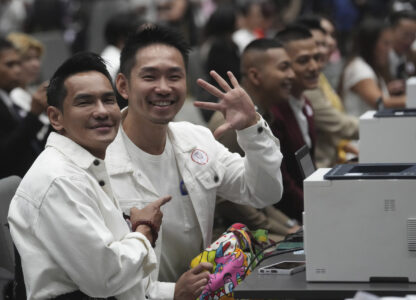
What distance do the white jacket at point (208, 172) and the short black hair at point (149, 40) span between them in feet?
1.18

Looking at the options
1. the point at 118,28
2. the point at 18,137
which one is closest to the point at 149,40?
the point at 18,137

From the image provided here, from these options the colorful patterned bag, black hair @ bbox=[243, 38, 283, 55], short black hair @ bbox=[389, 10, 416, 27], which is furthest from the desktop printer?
short black hair @ bbox=[389, 10, 416, 27]

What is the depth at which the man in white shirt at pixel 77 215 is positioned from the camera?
3.05 m

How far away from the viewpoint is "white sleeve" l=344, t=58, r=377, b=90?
308 inches

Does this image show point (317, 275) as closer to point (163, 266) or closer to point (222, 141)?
point (163, 266)

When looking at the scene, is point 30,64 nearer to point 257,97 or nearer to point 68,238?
point 257,97

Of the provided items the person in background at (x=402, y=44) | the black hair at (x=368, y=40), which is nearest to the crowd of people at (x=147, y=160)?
the black hair at (x=368, y=40)

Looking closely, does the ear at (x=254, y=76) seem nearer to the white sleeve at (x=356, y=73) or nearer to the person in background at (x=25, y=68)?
the person in background at (x=25, y=68)

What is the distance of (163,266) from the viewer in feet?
12.9

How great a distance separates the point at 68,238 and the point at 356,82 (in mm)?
5198

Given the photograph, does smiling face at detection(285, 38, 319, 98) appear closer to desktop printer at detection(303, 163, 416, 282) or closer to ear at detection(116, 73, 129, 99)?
ear at detection(116, 73, 129, 99)

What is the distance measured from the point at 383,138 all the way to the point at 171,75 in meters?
1.10

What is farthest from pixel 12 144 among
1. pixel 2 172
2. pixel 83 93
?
pixel 83 93

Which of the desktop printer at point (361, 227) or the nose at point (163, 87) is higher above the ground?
the nose at point (163, 87)
